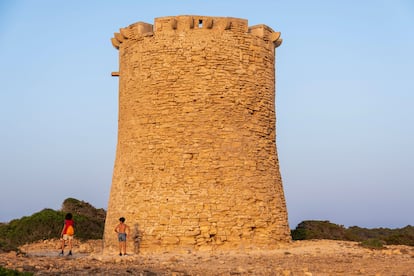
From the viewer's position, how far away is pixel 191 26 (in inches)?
563

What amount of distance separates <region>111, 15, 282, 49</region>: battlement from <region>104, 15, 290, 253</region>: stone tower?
25 millimetres

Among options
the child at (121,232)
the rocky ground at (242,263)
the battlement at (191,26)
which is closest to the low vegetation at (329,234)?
the rocky ground at (242,263)

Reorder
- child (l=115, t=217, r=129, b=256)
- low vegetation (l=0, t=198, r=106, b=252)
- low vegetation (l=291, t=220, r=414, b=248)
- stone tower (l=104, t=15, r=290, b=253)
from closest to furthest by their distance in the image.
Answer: child (l=115, t=217, r=129, b=256)
stone tower (l=104, t=15, r=290, b=253)
low vegetation (l=291, t=220, r=414, b=248)
low vegetation (l=0, t=198, r=106, b=252)

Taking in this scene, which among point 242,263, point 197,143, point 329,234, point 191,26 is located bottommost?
point 242,263

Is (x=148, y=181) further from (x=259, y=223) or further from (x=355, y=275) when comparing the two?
(x=355, y=275)

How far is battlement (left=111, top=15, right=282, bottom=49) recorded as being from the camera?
14312 millimetres

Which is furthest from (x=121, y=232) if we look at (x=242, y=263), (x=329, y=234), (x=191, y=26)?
(x=329, y=234)

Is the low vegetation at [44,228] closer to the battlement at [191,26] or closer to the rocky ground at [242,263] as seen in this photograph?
the rocky ground at [242,263]

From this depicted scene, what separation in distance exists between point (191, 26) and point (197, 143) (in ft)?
9.59

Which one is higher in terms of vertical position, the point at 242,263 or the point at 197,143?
the point at 197,143

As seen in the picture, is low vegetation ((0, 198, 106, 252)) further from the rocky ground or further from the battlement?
the battlement

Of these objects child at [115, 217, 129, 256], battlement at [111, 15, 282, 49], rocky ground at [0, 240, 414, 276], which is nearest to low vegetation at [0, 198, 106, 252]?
child at [115, 217, 129, 256]

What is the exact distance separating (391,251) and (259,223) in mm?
3200

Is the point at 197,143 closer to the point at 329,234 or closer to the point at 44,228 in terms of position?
the point at 329,234
